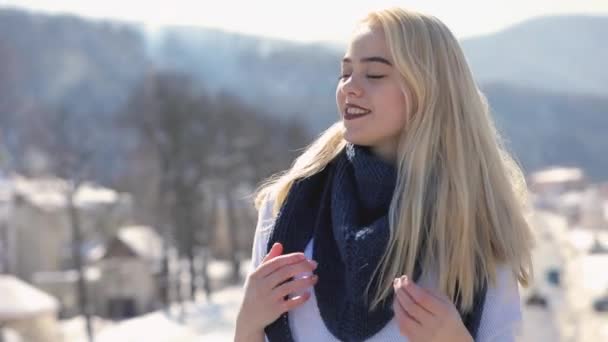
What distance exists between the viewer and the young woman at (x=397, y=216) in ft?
3.93

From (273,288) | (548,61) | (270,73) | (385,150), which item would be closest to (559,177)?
(548,61)

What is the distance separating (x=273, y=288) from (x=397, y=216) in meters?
0.17

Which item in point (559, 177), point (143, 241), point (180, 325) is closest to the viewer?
point (180, 325)

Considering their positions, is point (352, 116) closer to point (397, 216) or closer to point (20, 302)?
point (397, 216)

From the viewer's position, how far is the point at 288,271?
120 centimetres

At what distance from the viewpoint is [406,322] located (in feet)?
3.75

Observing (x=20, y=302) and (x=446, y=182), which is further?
(x=20, y=302)

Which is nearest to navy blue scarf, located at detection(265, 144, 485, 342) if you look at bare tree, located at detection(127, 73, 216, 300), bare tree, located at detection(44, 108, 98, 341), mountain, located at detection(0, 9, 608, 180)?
bare tree, located at detection(44, 108, 98, 341)

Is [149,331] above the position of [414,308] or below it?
below

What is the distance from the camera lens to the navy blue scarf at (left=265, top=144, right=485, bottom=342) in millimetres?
1195

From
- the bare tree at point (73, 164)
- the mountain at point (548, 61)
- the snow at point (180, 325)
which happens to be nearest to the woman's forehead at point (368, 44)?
the snow at point (180, 325)

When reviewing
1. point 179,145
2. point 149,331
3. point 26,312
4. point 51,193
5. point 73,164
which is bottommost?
point 51,193

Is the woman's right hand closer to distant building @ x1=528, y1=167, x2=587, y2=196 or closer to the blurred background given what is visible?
the blurred background

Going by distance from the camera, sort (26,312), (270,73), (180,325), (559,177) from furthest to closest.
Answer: (270,73)
(559,177)
(26,312)
(180,325)
